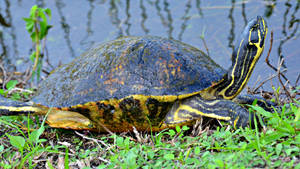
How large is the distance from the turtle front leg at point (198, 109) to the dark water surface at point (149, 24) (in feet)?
7.35

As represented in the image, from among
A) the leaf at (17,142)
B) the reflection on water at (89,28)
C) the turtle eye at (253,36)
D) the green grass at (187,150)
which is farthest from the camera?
the reflection on water at (89,28)

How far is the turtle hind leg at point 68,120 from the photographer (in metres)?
3.57

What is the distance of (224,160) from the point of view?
234cm

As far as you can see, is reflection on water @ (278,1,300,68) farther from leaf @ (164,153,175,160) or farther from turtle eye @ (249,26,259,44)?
leaf @ (164,153,175,160)

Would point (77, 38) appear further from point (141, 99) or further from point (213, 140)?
point (213, 140)

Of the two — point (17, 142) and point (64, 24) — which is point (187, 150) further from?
point (64, 24)

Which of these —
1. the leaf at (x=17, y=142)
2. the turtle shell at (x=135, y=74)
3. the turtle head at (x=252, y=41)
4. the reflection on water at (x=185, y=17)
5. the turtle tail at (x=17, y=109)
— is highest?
the reflection on water at (x=185, y=17)

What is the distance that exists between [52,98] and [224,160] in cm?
210

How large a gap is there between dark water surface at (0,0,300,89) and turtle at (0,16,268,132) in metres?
1.96

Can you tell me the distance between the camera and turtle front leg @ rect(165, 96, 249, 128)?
3.24 metres

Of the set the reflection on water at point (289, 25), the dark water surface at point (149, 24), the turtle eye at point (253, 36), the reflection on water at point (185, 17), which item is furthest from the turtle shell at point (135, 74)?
the reflection on water at point (185, 17)

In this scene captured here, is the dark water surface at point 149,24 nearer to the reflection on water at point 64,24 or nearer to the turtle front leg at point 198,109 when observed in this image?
the reflection on water at point 64,24

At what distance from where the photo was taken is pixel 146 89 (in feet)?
10.8

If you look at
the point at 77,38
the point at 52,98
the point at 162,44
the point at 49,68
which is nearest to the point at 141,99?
the point at 162,44
